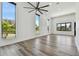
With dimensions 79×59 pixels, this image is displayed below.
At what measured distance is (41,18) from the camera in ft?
36.9

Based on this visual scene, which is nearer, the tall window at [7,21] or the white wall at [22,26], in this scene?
the tall window at [7,21]

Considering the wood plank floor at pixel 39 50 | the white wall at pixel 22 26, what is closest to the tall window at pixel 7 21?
the white wall at pixel 22 26

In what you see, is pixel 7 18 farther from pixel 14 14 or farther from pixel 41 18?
pixel 41 18

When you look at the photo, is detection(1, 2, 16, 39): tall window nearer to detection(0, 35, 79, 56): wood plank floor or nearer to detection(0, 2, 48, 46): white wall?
detection(0, 2, 48, 46): white wall

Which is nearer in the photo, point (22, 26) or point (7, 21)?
point (7, 21)

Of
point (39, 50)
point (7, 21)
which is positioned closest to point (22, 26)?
point (7, 21)

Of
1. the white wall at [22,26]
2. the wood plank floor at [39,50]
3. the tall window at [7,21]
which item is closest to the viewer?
the wood plank floor at [39,50]

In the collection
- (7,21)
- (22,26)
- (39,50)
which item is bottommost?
(39,50)

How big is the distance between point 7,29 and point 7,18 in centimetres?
53

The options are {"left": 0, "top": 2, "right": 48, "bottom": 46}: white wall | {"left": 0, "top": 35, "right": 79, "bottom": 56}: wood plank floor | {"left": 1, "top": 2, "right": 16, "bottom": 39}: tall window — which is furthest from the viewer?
{"left": 0, "top": 2, "right": 48, "bottom": 46}: white wall

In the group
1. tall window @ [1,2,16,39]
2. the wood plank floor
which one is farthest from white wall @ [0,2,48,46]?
the wood plank floor

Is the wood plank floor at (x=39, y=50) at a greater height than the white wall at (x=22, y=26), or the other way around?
the white wall at (x=22, y=26)

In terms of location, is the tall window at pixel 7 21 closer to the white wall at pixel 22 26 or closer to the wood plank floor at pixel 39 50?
the white wall at pixel 22 26

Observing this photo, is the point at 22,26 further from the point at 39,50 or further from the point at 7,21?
the point at 39,50
